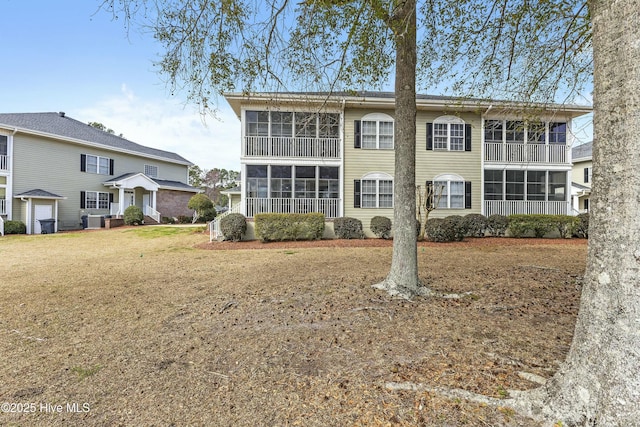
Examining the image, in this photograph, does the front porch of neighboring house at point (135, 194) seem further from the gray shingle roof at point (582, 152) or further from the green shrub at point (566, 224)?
the gray shingle roof at point (582, 152)

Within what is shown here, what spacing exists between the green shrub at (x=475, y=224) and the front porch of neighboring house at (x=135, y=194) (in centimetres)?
2165

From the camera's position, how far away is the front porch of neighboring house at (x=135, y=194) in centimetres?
2158

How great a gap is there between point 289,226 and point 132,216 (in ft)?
46.1

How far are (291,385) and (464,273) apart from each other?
5343 millimetres

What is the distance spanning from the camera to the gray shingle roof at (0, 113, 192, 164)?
59.8 ft

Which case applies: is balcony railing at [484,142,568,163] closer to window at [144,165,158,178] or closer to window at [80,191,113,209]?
window at [80,191,113,209]

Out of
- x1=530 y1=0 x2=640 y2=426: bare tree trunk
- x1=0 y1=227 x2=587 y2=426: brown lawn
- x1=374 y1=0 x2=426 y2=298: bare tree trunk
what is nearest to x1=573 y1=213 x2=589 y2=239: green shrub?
x1=0 y1=227 x2=587 y2=426: brown lawn

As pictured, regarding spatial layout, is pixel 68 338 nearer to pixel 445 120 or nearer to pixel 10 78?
pixel 10 78

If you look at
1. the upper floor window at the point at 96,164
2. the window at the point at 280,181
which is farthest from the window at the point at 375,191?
the upper floor window at the point at 96,164

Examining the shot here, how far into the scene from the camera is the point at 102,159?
2175 cm

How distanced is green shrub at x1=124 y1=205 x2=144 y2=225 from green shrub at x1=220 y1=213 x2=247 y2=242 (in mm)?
11607

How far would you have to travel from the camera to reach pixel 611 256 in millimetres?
1807

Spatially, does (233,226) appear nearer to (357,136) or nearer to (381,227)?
(381,227)

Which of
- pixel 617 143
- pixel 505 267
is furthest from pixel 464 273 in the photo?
pixel 617 143
